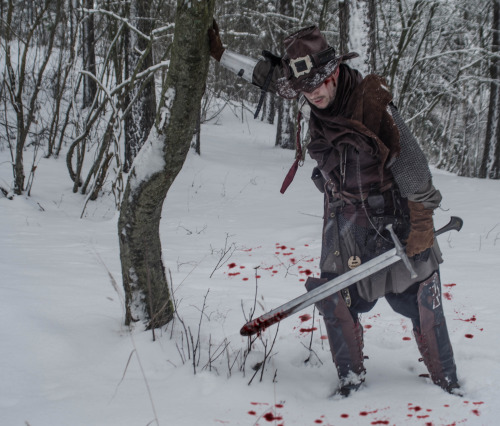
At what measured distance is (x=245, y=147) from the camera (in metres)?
14.7

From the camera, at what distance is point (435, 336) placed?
2561 millimetres

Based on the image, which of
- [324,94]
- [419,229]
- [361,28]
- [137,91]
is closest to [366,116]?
[324,94]

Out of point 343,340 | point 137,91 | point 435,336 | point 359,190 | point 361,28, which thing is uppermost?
point 361,28

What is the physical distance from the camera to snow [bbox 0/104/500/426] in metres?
2.32

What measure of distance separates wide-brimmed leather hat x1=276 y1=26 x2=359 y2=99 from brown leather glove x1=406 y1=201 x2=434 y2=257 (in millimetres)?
780

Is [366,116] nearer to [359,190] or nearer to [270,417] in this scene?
[359,190]

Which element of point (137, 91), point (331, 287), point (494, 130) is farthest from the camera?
point (494, 130)

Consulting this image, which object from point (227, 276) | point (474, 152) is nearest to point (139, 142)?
point (227, 276)

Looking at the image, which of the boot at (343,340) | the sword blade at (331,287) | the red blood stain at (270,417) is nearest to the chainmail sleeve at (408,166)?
the sword blade at (331,287)

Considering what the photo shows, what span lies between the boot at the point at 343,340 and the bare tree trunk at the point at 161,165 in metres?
0.96

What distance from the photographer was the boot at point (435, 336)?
8.28ft

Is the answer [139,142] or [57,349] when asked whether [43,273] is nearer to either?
[57,349]

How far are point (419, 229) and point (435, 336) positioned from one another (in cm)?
62

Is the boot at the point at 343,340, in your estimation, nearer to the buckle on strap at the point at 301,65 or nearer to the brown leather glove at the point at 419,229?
the brown leather glove at the point at 419,229
